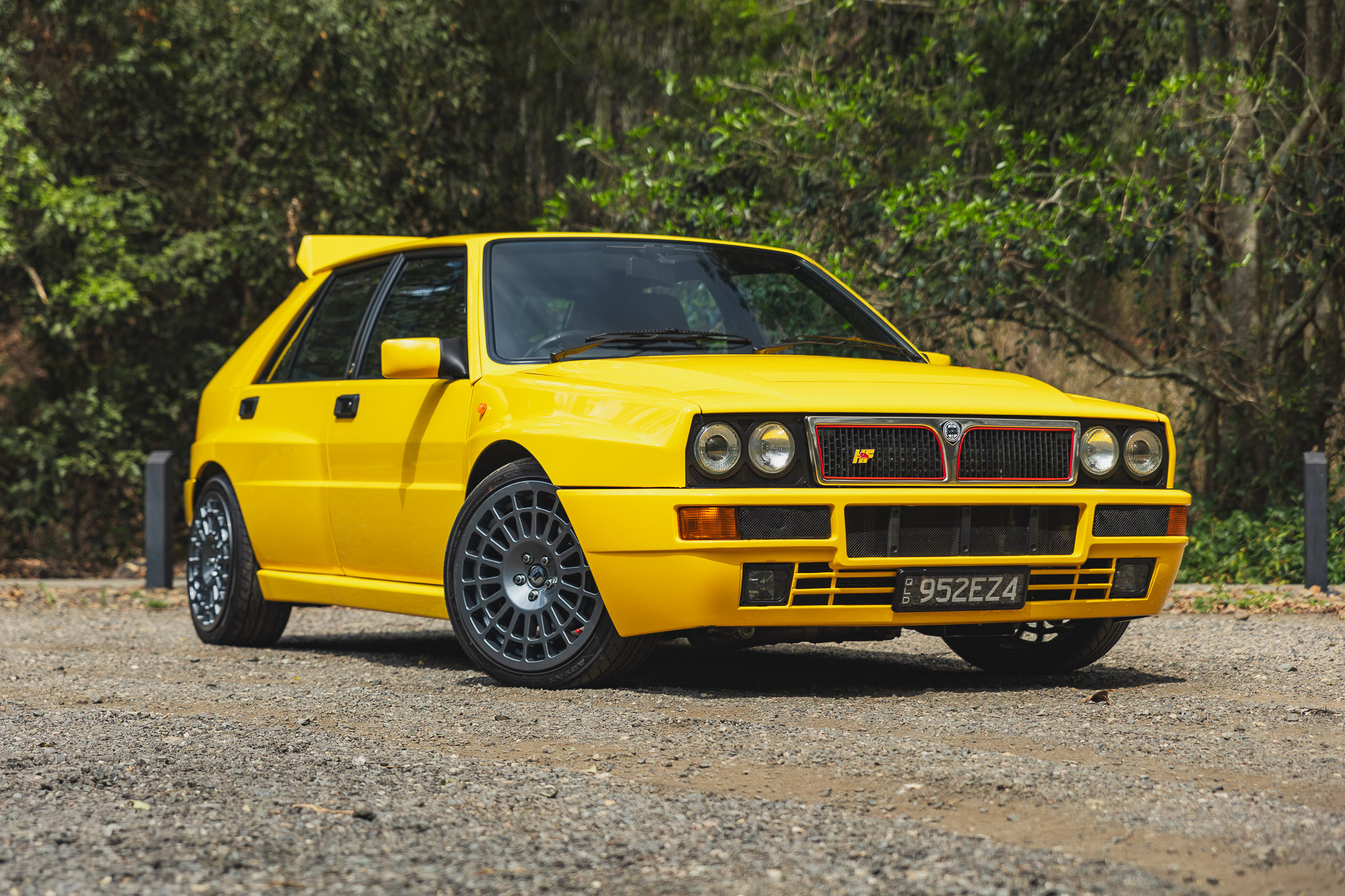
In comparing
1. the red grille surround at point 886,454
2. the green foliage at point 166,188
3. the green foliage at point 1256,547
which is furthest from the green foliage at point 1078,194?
the red grille surround at point 886,454

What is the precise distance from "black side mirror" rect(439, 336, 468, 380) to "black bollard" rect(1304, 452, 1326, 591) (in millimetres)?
5830

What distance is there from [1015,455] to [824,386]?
0.68 meters

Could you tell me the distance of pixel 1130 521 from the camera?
17.5 feet

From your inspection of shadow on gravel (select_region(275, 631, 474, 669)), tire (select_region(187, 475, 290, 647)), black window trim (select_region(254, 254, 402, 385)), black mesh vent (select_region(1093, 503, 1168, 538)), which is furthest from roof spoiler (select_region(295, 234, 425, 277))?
black mesh vent (select_region(1093, 503, 1168, 538))

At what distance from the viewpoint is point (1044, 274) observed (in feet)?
40.3

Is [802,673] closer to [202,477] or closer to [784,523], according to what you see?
[784,523]

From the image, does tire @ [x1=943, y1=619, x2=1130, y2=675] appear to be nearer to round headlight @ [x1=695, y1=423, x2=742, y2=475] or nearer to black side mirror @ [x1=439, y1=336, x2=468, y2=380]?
round headlight @ [x1=695, y1=423, x2=742, y2=475]

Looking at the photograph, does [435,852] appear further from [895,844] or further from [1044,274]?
[1044,274]

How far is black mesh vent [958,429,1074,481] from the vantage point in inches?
201

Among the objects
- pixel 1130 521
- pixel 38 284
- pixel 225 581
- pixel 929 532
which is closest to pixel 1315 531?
pixel 1130 521

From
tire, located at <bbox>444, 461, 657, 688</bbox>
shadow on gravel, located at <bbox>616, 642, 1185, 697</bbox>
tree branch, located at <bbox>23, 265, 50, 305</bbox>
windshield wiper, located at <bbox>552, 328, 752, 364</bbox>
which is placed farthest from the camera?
tree branch, located at <bbox>23, 265, 50, 305</bbox>

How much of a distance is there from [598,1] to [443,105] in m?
3.55

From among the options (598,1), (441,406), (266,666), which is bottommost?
(266,666)

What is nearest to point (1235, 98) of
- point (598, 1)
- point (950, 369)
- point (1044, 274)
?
point (1044, 274)
